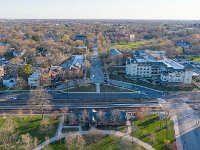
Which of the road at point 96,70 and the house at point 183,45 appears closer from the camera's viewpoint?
the road at point 96,70

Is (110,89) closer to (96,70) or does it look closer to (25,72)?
(96,70)

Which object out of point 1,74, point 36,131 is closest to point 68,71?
point 1,74

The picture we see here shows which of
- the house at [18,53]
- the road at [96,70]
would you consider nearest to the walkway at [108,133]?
the road at [96,70]

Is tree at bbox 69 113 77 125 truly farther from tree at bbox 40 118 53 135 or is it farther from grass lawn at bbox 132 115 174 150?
grass lawn at bbox 132 115 174 150

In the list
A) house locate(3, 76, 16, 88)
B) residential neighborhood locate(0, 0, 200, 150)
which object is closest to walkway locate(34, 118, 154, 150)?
residential neighborhood locate(0, 0, 200, 150)

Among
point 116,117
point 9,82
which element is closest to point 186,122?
point 116,117

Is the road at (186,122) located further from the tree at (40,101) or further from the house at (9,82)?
the house at (9,82)

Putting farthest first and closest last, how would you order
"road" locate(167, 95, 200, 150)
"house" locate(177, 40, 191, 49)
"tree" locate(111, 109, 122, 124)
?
1. "house" locate(177, 40, 191, 49)
2. "tree" locate(111, 109, 122, 124)
3. "road" locate(167, 95, 200, 150)
